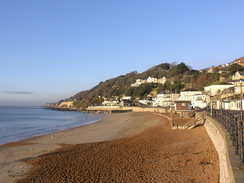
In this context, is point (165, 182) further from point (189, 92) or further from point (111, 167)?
point (189, 92)

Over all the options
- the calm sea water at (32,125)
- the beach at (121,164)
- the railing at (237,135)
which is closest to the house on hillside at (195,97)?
the calm sea water at (32,125)

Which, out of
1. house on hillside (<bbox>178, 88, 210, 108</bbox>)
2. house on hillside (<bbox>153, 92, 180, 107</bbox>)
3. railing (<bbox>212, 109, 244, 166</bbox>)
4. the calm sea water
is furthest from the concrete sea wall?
house on hillside (<bbox>153, 92, 180, 107</bbox>)

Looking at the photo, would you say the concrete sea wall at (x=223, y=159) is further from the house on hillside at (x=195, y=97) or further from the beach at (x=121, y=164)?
the house on hillside at (x=195, y=97)

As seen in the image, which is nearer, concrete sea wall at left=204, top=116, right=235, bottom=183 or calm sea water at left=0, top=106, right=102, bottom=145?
concrete sea wall at left=204, top=116, right=235, bottom=183

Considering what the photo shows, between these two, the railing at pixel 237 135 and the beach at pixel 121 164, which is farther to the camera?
the beach at pixel 121 164

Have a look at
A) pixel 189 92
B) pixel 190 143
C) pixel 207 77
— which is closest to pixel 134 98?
pixel 207 77

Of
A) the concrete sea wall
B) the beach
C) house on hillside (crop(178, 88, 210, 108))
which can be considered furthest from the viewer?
house on hillside (crop(178, 88, 210, 108))

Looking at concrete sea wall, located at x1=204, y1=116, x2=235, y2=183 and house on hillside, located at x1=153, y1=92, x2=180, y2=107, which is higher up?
house on hillside, located at x1=153, y1=92, x2=180, y2=107

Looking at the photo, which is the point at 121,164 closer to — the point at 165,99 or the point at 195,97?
the point at 195,97

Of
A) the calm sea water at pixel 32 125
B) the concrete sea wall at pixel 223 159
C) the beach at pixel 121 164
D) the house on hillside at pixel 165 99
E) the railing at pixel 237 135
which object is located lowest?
the calm sea water at pixel 32 125

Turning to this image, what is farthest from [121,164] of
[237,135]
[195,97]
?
[195,97]

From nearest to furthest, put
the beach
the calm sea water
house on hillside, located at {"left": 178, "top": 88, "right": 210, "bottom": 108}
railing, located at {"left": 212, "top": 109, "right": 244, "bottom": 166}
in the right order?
railing, located at {"left": 212, "top": 109, "right": 244, "bottom": 166}
the beach
the calm sea water
house on hillside, located at {"left": 178, "top": 88, "right": 210, "bottom": 108}

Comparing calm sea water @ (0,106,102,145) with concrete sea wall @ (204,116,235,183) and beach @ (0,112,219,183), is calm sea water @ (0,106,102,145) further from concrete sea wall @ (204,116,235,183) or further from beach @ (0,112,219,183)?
concrete sea wall @ (204,116,235,183)

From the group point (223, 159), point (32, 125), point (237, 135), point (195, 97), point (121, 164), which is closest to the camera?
point (237, 135)
